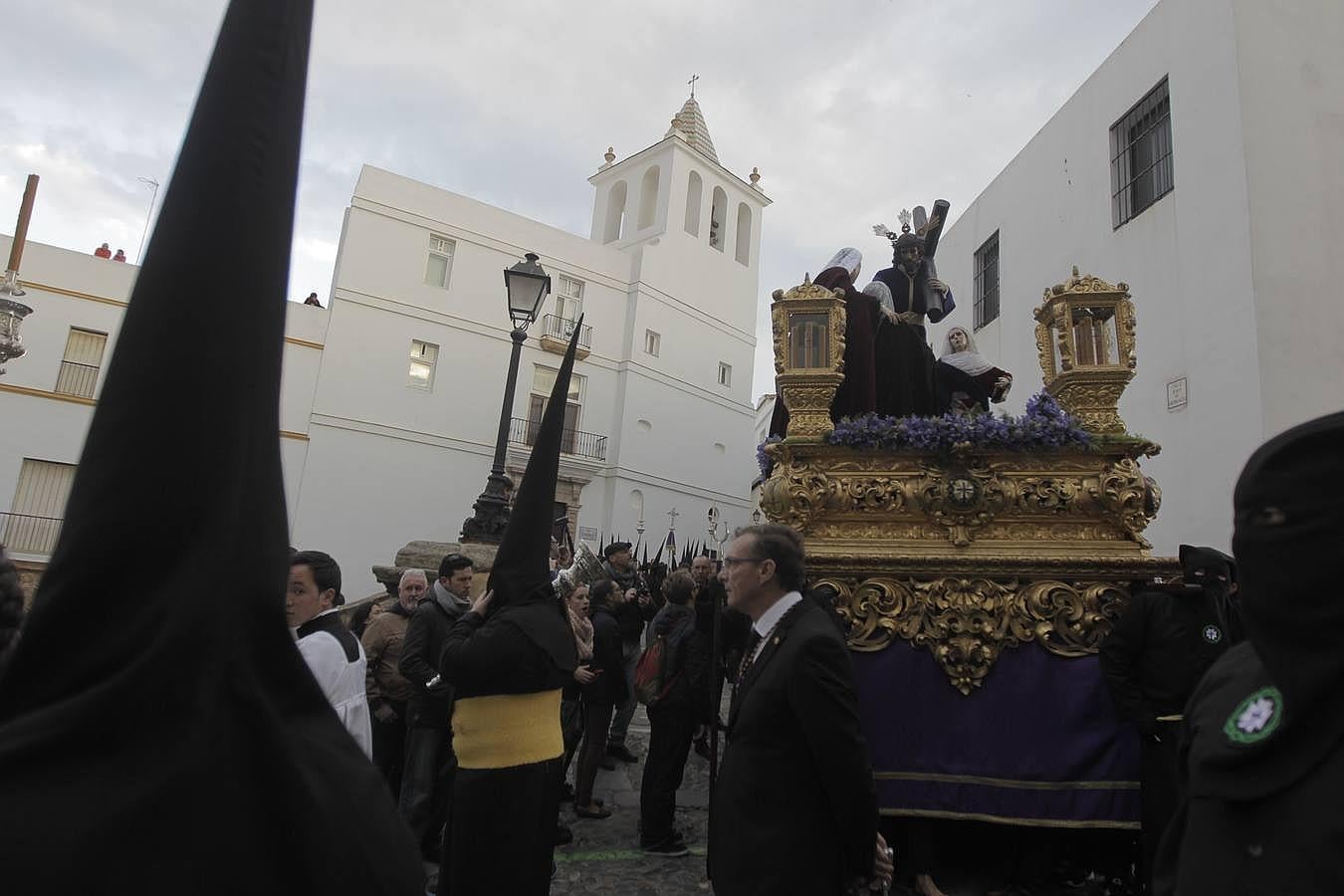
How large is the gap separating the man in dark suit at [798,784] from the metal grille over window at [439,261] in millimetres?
24054

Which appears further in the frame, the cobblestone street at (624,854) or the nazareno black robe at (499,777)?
the cobblestone street at (624,854)

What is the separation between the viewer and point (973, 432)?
15.7 ft

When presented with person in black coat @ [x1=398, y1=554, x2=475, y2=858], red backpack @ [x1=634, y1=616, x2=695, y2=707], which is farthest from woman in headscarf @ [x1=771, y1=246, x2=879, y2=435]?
person in black coat @ [x1=398, y1=554, x2=475, y2=858]

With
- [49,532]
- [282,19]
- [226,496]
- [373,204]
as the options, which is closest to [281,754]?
[226,496]

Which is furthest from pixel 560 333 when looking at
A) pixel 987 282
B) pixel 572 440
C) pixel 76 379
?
pixel 987 282

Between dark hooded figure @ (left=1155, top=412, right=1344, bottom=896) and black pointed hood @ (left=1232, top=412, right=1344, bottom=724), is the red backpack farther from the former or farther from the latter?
black pointed hood @ (left=1232, top=412, right=1344, bottom=724)

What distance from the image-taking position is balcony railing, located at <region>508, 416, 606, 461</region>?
2581 centimetres

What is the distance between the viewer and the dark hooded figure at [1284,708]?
46.7 inches

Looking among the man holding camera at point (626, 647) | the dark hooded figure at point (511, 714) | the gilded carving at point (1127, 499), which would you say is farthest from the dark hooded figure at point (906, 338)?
the man holding camera at point (626, 647)

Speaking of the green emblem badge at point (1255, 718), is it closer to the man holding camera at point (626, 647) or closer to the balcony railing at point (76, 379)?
the man holding camera at point (626, 647)

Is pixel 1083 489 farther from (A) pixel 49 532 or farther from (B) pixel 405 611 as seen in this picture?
(A) pixel 49 532

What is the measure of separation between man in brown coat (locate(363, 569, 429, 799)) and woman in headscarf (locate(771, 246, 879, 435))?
296 centimetres

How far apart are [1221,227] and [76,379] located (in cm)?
2440

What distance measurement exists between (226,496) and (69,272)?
2543cm
